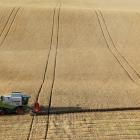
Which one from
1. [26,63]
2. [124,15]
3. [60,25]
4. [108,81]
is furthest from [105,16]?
[108,81]

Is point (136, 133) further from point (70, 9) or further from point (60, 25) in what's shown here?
point (70, 9)

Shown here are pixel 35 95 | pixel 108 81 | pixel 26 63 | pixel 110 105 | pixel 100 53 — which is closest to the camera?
pixel 110 105

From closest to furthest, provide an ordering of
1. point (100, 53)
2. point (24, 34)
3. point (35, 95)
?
point (35, 95)
point (100, 53)
point (24, 34)

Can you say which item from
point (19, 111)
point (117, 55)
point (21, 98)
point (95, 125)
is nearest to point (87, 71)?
point (117, 55)

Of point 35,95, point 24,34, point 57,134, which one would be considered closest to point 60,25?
point 24,34

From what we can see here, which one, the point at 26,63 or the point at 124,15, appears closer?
the point at 26,63

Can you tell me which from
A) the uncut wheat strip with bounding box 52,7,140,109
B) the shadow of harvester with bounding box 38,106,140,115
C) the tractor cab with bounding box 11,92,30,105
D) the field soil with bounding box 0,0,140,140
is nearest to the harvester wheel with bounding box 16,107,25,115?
the tractor cab with bounding box 11,92,30,105

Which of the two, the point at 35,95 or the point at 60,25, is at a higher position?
the point at 35,95

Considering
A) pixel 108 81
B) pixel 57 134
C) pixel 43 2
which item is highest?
pixel 57 134
